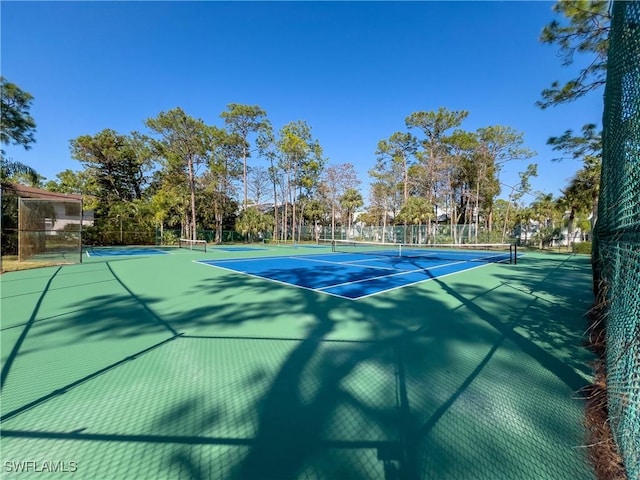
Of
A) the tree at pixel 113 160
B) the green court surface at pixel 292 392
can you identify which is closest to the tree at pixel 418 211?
the green court surface at pixel 292 392

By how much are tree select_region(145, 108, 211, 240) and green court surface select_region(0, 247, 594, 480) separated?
25.1 m

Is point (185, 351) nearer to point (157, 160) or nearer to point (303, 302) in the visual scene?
point (303, 302)

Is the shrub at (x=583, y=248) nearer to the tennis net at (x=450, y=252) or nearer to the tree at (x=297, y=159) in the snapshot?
the tennis net at (x=450, y=252)

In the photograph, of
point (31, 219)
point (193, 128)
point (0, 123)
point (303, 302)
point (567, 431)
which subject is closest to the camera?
point (567, 431)

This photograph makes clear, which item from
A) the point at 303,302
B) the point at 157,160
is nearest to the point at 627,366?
the point at 303,302

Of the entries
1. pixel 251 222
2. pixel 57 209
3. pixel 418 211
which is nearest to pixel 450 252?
pixel 418 211

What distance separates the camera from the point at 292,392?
8.36 ft

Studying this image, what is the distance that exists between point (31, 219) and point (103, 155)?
2751 centimetres

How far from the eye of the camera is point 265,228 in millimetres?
32312

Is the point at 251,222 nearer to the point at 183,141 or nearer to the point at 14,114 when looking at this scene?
the point at 183,141

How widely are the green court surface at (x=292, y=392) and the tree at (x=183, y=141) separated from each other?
25086mm

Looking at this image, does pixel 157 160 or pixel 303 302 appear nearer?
pixel 303 302

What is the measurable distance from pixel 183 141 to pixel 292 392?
3158 cm

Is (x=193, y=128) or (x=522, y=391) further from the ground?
(x=193, y=128)
